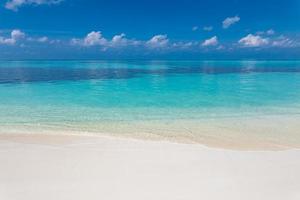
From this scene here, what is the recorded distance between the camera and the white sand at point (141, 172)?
8.59 ft

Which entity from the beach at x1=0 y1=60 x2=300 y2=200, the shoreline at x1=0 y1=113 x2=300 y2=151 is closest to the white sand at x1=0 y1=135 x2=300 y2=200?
the beach at x1=0 y1=60 x2=300 y2=200

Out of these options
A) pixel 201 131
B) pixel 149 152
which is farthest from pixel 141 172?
pixel 201 131

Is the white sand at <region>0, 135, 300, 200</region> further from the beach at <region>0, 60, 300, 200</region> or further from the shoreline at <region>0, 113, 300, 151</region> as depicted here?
the shoreline at <region>0, 113, 300, 151</region>

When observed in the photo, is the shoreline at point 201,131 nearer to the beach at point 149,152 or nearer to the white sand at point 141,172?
the beach at point 149,152

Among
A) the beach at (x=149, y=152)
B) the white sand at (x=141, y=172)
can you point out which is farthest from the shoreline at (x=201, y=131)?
the white sand at (x=141, y=172)

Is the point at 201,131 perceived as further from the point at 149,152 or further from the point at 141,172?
the point at 141,172

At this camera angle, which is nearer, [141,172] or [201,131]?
[141,172]

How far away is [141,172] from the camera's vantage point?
3.05 metres

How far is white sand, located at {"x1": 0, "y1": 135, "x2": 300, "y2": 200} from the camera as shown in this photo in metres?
2.62

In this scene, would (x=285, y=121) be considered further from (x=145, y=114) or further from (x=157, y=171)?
(x=157, y=171)

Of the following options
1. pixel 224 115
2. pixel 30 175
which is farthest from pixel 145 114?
pixel 30 175

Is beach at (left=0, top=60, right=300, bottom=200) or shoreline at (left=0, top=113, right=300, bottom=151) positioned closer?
beach at (left=0, top=60, right=300, bottom=200)

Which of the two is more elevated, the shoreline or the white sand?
the white sand

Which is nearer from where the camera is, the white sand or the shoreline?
the white sand
